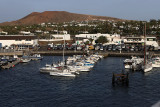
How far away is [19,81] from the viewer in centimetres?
4266

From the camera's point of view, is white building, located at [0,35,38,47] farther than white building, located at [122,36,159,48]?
Yes

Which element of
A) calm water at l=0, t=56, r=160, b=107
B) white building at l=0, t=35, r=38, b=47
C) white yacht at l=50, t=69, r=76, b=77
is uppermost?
white building at l=0, t=35, r=38, b=47

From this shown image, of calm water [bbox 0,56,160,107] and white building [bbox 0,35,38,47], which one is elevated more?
white building [bbox 0,35,38,47]

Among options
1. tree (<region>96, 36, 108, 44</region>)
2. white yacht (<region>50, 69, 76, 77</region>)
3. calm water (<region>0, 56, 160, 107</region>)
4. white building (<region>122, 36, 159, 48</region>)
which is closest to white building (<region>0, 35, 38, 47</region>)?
tree (<region>96, 36, 108, 44</region>)

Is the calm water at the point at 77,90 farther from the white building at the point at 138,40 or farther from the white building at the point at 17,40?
the white building at the point at 138,40

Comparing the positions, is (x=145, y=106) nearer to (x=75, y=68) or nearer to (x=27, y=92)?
(x=27, y=92)

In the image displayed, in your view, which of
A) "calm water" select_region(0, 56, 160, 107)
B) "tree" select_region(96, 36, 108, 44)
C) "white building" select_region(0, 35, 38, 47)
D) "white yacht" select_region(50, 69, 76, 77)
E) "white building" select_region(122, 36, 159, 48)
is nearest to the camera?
"calm water" select_region(0, 56, 160, 107)

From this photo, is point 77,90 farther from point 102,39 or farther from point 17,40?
point 17,40

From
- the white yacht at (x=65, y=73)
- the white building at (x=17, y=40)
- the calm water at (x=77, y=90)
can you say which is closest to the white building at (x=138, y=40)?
the white building at (x=17, y=40)

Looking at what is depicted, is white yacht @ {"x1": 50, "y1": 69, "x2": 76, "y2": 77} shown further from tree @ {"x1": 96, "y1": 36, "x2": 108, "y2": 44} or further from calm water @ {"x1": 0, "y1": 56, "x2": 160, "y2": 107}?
tree @ {"x1": 96, "y1": 36, "x2": 108, "y2": 44}

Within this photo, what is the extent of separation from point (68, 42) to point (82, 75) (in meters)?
54.1

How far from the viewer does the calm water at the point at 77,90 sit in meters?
31.0

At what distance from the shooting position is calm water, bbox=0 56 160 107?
31000mm

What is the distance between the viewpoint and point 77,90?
3659 cm
